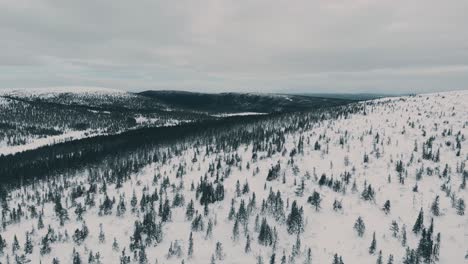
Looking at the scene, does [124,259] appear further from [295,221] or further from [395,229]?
[395,229]

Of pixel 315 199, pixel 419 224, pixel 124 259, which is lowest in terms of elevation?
pixel 124 259

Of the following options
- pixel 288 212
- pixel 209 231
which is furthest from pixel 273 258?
pixel 209 231

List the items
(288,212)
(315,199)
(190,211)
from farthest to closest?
(190,211)
(315,199)
(288,212)

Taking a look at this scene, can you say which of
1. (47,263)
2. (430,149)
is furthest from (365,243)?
(47,263)

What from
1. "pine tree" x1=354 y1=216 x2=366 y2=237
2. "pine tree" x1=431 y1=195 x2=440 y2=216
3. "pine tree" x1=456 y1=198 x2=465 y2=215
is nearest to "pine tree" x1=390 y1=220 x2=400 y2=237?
"pine tree" x1=354 y1=216 x2=366 y2=237

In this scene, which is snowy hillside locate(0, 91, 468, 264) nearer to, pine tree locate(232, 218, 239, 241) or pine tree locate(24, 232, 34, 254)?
pine tree locate(232, 218, 239, 241)

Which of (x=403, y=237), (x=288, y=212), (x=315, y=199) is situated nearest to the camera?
(x=403, y=237)

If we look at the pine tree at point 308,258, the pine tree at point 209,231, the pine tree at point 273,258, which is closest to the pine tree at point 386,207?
the pine tree at point 308,258
